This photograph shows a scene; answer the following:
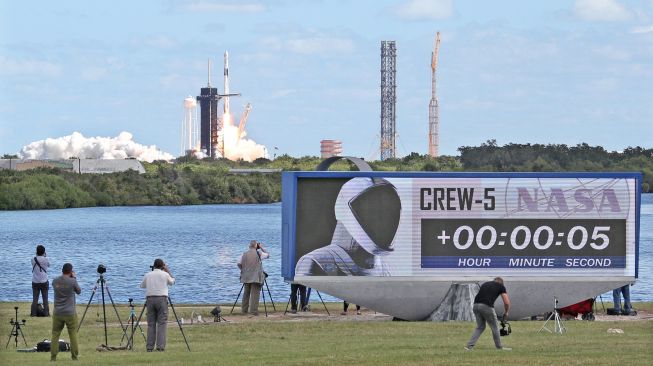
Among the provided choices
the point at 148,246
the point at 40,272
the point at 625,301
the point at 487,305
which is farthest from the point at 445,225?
the point at 148,246

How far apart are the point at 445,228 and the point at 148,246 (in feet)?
→ 219

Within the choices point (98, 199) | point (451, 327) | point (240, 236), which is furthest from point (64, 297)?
point (98, 199)

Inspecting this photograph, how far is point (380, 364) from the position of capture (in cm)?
2627

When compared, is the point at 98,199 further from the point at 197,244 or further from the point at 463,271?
the point at 463,271

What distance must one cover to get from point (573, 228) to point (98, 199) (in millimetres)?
154453

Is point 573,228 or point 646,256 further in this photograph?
point 646,256

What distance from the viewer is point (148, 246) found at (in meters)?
102

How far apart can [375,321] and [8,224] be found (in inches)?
4516

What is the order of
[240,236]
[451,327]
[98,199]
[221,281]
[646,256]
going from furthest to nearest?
[98,199] → [240,236] → [646,256] → [221,281] → [451,327]

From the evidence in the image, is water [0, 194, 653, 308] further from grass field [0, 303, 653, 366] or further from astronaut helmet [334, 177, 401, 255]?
grass field [0, 303, 653, 366]

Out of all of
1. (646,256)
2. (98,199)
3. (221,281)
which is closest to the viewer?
(221,281)

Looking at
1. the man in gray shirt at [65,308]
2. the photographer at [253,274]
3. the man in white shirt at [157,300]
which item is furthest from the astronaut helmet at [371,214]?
the man in gray shirt at [65,308]

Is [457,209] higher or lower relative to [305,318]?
higher

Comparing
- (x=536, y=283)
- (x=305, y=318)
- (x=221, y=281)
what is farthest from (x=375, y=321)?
(x=221, y=281)
